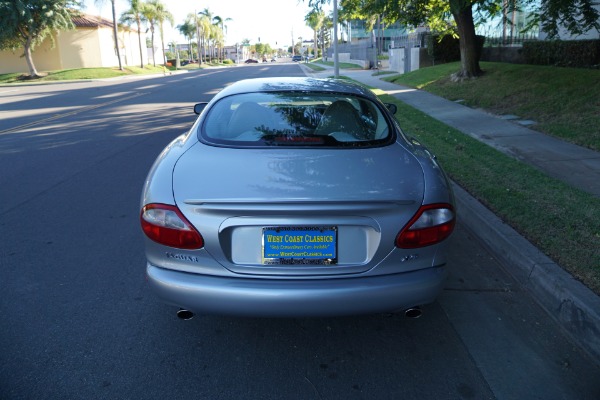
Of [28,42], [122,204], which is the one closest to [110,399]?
[122,204]

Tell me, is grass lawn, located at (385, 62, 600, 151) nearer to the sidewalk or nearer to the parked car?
the sidewalk

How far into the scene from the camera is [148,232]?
271 cm

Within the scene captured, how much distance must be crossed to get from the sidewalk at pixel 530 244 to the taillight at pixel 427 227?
3.67 ft

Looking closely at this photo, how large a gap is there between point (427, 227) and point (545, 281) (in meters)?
1.42

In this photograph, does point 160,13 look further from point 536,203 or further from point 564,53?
point 536,203

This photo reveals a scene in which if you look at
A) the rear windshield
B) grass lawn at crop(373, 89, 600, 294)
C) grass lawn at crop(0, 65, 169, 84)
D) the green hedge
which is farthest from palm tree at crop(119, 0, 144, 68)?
the rear windshield

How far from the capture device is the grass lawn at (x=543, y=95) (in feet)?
28.9

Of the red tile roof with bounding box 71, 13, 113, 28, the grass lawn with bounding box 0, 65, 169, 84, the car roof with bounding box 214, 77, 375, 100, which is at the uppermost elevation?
the red tile roof with bounding box 71, 13, 113, 28

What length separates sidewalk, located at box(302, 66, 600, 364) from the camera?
3086mm

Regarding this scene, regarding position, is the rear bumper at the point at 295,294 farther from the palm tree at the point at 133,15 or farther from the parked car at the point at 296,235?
the palm tree at the point at 133,15

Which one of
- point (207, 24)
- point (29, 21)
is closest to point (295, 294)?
point (29, 21)

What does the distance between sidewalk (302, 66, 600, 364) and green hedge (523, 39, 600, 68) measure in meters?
6.15

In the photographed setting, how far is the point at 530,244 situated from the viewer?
4039mm

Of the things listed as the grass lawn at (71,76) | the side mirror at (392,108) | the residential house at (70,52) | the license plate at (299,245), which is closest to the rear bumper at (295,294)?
the license plate at (299,245)
